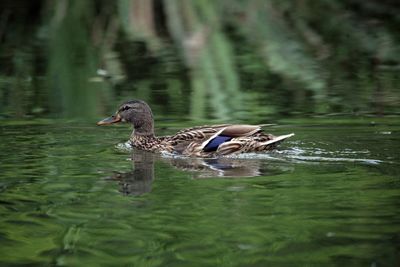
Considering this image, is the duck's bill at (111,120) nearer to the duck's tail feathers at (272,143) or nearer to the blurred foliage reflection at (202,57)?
the blurred foliage reflection at (202,57)

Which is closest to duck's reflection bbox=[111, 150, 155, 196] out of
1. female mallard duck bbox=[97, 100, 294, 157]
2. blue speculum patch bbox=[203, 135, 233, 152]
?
female mallard duck bbox=[97, 100, 294, 157]

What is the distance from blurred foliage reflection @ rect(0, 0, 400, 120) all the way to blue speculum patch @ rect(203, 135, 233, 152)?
1.73 metres

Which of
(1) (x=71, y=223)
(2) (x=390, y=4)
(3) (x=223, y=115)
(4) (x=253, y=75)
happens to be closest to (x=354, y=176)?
(1) (x=71, y=223)

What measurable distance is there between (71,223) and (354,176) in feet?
7.85

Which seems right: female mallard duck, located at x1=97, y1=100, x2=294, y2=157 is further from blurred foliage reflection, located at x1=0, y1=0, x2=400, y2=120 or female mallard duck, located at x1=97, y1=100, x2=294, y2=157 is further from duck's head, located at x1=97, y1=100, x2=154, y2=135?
blurred foliage reflection, located at x1=0, y1=0, x2=400, y2=120

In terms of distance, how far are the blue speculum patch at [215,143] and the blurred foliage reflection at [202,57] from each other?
1.73 meters

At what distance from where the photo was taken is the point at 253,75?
13.7m

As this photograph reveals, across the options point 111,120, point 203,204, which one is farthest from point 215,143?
point 203,204

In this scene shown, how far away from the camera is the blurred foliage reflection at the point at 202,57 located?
11.9m

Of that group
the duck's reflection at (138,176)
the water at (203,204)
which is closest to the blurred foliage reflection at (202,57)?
the duck's reflection at (138,176)

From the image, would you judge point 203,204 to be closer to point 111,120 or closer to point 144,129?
point 144,129

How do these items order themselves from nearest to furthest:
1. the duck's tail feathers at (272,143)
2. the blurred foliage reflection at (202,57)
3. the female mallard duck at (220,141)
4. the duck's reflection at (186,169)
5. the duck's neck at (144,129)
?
the duck's reflection at (186,169), the duck's tail feathers at (272,143), the female mallard duck at (220,141), the duck's neck at (144,129), the blurred foliage reflection at (202,57)

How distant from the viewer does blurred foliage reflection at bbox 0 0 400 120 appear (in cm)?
1194

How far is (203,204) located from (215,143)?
2.66 metres
